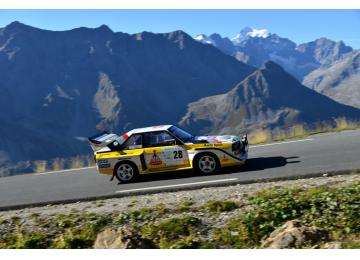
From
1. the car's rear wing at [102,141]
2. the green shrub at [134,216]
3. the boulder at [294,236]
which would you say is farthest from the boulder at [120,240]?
the car's rear wing at [102,141]

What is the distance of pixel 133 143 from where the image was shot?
45.2 ft

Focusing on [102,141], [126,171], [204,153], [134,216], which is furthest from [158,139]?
[134,216]

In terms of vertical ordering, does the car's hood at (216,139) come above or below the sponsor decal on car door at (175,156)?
above

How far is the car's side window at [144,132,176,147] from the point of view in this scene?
44.4 ft

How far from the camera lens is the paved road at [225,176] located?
11812mm

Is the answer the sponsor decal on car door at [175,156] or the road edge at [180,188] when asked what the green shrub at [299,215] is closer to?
the road edge at [180,188]

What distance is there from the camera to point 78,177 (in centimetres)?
1588

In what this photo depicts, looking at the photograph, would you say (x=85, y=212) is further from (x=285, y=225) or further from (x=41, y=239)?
(x=285, y=225)

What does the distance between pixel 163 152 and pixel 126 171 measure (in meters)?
1.21

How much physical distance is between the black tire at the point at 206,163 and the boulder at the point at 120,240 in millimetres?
5284

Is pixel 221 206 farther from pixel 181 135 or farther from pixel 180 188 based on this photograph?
pixel 181 135

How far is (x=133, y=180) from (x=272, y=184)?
4.50m

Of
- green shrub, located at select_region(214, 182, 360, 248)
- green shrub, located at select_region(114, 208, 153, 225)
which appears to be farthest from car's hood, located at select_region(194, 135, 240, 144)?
green shrub, located at select_region(214, 182, 360, 248)

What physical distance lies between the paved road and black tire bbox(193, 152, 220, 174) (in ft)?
0.87
